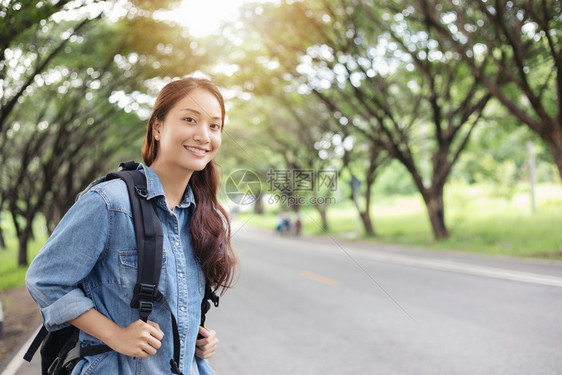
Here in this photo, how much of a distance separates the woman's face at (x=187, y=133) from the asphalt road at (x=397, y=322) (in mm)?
1553

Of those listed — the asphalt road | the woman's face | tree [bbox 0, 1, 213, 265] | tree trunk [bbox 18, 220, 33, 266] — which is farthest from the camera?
tree trunk [bbox 18, 220, 33, 266]

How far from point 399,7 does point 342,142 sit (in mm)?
9261

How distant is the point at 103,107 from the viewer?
1573 cm

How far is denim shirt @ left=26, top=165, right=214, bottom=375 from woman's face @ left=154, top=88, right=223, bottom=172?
0.33 ft

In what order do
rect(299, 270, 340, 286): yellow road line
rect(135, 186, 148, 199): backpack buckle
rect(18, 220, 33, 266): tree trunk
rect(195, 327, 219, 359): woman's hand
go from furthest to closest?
rect(18, 220, 33, 266): tree trunk → rect(299, 270, 340, 286): yellow road line → rect(195, 327, 219, 359): woman's hand → rect(135, 186, 148, 199): backpack buckle

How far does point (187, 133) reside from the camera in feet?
5.44

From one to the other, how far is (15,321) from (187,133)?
7.13 m

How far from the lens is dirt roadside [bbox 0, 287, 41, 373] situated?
5746 millimetres

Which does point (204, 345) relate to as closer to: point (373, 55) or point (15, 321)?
point (15, 321)

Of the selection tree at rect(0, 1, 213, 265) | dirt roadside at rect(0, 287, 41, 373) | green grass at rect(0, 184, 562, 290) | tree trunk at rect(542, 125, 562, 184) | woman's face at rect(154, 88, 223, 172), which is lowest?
dirt roadside at rect(0, 287, 41, 373)

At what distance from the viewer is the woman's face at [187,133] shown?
1657 millimetres

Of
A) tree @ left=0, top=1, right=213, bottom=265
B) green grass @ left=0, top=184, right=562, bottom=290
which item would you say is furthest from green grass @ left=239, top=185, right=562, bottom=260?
tree @ left=0, top=1, right=213, bottom=265

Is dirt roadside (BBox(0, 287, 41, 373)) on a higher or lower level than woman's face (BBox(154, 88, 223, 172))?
lower

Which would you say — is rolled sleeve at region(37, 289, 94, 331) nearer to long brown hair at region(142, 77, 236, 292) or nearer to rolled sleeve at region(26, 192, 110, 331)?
rolled sleeve at region(26, 192, 110, 331)
